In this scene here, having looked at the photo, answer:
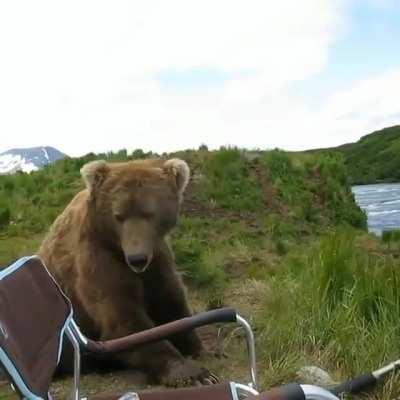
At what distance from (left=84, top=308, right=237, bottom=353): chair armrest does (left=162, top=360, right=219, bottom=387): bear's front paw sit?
1002mm

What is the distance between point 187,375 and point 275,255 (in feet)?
16.0

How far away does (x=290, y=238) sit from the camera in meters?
10.6

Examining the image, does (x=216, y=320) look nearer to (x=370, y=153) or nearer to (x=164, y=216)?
(x=164, y=216)

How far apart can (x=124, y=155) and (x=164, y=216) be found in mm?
8195

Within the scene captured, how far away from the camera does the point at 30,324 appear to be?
8.79 feet

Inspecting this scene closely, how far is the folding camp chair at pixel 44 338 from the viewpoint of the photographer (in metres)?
2.33

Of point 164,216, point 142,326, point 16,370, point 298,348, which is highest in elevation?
point 164,216

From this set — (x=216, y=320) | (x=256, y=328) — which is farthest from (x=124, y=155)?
(x=216, y=320)

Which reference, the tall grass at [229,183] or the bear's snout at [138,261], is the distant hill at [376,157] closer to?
the tall grass at [229,183]

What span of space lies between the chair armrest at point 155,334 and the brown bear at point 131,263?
1.04m

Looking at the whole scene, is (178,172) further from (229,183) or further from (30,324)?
(229,183)

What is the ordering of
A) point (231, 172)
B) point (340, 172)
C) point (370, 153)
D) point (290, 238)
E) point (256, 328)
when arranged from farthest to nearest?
point (370, 153), point (340, 172), point (231, 172), point (290, 238), point (256, 328)

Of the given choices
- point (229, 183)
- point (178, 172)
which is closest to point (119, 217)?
point (178, 172)

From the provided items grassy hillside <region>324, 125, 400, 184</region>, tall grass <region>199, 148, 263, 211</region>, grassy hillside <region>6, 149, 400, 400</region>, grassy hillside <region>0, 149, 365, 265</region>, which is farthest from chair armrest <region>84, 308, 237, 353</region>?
grassy hillside <region>324, 125, 400, 184</region>
